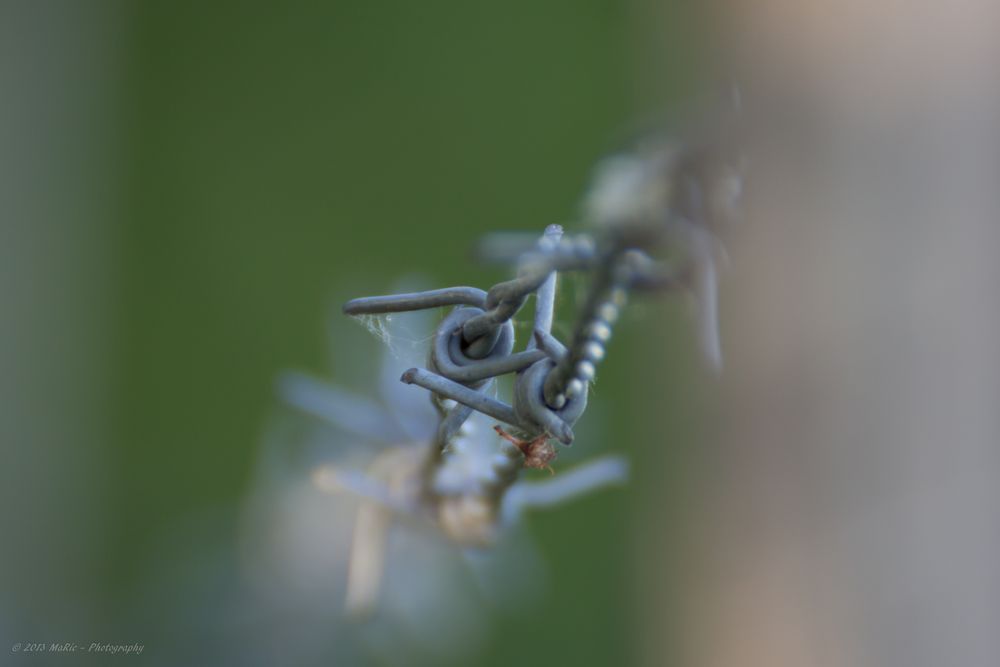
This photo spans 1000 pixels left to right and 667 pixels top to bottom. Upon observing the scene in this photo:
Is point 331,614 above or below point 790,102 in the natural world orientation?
below

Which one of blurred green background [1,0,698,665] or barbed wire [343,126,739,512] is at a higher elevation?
blurred green background [1,0,698,665]

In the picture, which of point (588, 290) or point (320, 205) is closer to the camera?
point (588, 290)

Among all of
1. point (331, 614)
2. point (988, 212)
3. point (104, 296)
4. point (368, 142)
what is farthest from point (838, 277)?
point (104, 296)

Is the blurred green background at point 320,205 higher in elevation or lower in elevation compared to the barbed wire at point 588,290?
higher

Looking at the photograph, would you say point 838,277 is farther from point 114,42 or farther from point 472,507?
point 114,42

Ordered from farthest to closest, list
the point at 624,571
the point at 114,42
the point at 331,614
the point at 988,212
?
the point at 114,42 → the point at 624,571 → the point at 988,212 → the point at 331,614

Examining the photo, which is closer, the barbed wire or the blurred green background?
the barbed wire

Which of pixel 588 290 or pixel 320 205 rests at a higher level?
pixel 320 205

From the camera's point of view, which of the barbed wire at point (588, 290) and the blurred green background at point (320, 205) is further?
the blurred green background at point (320, 205)
